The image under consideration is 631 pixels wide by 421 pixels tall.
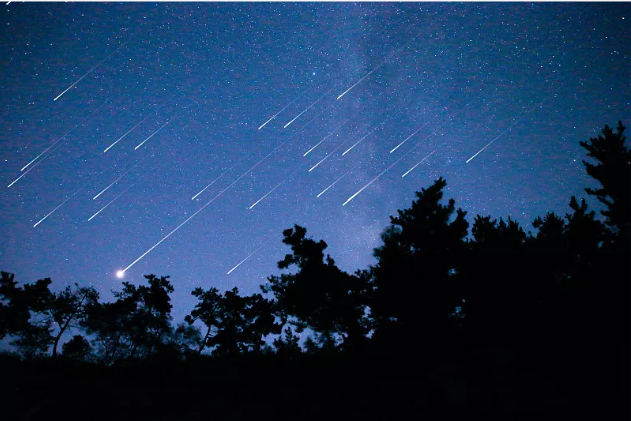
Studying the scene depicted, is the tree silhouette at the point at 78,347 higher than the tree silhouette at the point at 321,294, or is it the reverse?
the tree silhouette at the point at 78,347

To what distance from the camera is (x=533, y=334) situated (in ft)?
43.2

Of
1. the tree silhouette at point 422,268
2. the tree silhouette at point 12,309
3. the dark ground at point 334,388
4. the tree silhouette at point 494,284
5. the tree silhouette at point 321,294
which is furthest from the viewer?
the tree silhouette at point 12,309

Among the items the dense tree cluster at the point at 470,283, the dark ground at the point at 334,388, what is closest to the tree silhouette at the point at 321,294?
the dense tree cluster at the point at 470,283

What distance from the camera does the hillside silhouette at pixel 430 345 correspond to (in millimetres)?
10617

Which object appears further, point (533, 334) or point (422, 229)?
point (422, 229)

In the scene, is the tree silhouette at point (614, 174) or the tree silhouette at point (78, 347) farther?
the tree silhouette at point (78, 347)

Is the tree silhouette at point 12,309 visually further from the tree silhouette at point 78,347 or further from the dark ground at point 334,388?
the dark ground at point 334,388

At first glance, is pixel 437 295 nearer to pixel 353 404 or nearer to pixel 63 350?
pixel 353 404

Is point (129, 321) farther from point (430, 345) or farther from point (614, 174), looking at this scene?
point (614, 174)

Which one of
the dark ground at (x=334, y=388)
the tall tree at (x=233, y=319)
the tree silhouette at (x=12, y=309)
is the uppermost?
the tree silhouette at (x=12, y=309)

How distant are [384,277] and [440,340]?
20.2 feet

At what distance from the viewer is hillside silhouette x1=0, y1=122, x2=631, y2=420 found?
1062cm

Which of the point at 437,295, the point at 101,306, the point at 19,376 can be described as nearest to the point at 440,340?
the point at 437,295

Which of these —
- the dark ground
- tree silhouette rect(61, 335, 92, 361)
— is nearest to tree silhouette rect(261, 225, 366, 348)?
the dark ground
